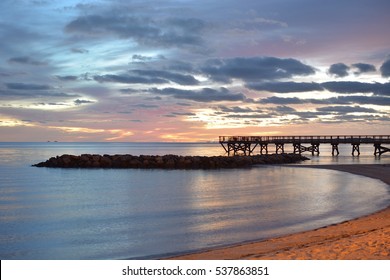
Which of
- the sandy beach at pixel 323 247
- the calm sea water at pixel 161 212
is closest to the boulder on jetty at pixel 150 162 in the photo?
the calm sea water at pixel 161 212

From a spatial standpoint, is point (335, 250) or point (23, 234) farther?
point (23, 234)

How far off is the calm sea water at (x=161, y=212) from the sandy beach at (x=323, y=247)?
114cm

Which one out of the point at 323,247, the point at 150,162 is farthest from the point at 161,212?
the point at 150,162

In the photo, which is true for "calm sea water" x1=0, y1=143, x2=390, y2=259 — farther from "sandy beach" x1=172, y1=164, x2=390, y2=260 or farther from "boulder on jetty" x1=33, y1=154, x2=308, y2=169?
"boulder on jetty" x1=33, y1=154, x2=308, y2=169

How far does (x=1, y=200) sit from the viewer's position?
79.5ft

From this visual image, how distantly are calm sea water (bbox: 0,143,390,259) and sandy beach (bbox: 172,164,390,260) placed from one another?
1138 mm

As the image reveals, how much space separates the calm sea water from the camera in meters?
12.9

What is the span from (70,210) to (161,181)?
13.0m

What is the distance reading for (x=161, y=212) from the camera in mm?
19156

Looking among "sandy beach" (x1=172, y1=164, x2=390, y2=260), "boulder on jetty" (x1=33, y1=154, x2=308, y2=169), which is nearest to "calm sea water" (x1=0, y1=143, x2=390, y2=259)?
"sandy beach" (x1=172, y1=164, x2=390, y2=260)

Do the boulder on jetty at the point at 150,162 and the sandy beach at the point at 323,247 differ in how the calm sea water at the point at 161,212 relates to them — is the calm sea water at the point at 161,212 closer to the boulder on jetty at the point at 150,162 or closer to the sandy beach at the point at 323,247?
the sandy beach at the point at 323,247

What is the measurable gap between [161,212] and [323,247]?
401 inches
